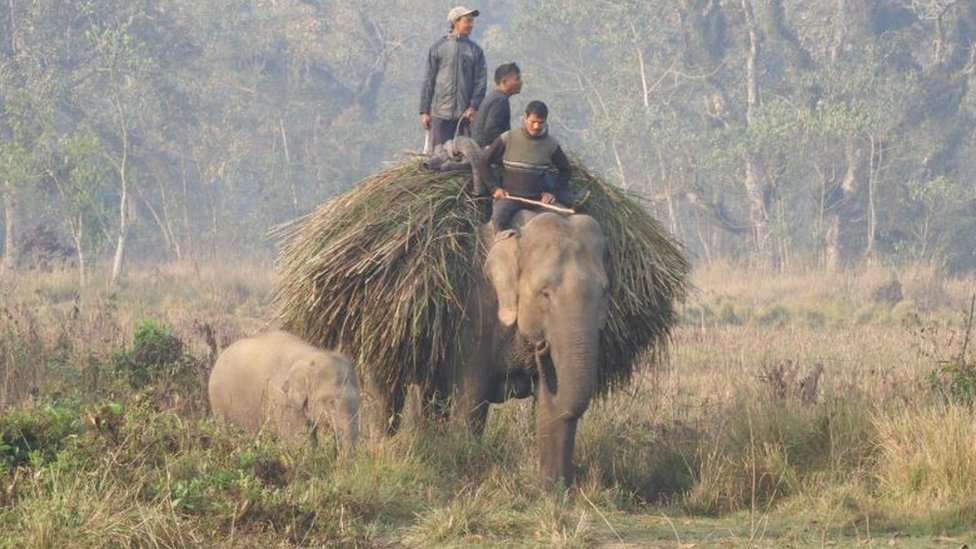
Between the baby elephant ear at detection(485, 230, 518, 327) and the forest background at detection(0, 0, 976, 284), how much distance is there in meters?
25.4

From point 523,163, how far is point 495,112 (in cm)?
74

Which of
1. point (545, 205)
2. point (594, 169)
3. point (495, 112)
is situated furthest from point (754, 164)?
point (545, 205)

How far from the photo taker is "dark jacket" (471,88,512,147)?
446 inches

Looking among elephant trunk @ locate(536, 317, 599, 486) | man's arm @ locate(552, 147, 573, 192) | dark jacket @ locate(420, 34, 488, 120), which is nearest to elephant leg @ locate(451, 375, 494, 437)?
elephant trunk @ locate(536, 317, 599, 486)

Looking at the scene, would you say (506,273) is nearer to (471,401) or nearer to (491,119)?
(471,401)

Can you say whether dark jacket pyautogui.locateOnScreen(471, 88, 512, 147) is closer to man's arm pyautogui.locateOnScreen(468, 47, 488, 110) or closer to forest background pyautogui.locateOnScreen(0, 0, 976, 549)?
man's arm pyautogui.locateOnScreen(468, 47, 488, 110)

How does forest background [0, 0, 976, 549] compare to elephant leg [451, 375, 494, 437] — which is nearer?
forest background [0, 0, 976, 549]

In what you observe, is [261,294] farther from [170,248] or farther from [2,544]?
[2,544]

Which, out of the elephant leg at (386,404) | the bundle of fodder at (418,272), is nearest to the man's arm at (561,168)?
the bundle of fodder at (418,272)

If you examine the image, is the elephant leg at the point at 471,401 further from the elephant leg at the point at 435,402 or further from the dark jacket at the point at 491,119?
the dark jacket at the point at 491,119

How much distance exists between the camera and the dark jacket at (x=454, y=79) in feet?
39.8

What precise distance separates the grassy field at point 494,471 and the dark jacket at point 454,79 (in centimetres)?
215

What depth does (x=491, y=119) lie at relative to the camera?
1133 centimetres

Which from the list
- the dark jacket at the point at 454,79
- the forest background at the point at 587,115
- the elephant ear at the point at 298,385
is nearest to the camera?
the elephant ear at the point at 298,385
